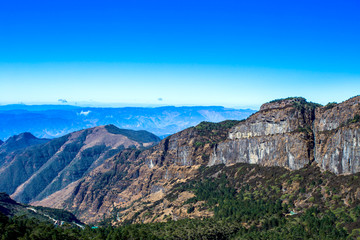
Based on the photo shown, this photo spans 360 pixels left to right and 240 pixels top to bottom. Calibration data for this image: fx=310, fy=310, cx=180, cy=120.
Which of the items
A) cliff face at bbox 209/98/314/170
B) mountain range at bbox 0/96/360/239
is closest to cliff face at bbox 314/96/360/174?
mountain range at bbox 0/96/360/239

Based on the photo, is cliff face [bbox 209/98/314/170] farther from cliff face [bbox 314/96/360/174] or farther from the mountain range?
cliff face [bbox 314/96/360/174]

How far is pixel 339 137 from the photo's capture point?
128m

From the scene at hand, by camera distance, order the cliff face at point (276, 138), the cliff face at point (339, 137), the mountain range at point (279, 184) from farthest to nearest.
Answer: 1. the cliff face at point (276, 138)
2. the cliff face at point (339, 137)
3. the mountain range at point (279, 184)

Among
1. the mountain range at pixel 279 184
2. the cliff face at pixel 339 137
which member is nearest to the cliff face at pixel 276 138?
the mountain range at pixel 279 184

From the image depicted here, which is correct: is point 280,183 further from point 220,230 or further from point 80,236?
point 80,236

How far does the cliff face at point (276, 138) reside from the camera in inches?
5910

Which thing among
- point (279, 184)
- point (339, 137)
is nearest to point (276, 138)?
point (279, 184)

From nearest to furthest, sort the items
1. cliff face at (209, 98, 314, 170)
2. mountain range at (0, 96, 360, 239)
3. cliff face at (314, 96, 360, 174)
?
1. mountain range at (0, 96, 360, 239)
2. cliff face at (314, 96, 360, 174)
3. cliff face at (209, 98, 314, 170)

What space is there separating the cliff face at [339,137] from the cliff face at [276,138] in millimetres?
6612

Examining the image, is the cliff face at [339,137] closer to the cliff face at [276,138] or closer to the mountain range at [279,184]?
the mountain range at [279,184]

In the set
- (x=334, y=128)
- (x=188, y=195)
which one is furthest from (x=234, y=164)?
(x=334, y=128)

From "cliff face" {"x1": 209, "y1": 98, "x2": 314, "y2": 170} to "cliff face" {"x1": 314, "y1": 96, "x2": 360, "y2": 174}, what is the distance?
260 inches

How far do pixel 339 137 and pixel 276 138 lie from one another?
37.6 m

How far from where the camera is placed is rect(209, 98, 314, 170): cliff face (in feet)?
493
